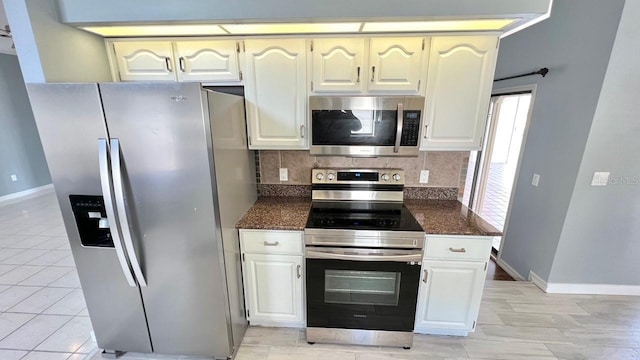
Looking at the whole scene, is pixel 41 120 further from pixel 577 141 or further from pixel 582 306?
pixel 582 306

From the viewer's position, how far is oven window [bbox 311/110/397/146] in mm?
1856

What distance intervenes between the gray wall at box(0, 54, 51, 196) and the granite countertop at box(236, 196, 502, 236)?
19.3 ft

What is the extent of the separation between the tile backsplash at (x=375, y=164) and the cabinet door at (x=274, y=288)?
30.3 inches

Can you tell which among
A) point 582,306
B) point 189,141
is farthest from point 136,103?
point 582,306

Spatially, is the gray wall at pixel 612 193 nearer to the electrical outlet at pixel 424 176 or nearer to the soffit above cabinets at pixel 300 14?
the soffit above cabinets at pixel 300 14

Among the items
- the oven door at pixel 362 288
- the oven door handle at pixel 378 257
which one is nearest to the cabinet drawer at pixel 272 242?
the oven door at pixel 362 288

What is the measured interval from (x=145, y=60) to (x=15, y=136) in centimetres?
554

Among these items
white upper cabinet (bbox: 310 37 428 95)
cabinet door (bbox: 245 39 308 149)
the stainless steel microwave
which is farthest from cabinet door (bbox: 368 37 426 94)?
cabinet door (bbox: 245 39 308 149)

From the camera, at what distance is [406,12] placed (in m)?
1.49

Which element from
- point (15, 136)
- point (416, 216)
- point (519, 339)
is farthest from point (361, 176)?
point (15, 136)

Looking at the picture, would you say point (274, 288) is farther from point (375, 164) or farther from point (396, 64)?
point (396, 64)

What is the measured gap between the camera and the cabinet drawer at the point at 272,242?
181 centimetres

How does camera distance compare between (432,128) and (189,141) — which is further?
(432,128)

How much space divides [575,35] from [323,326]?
129 inches
